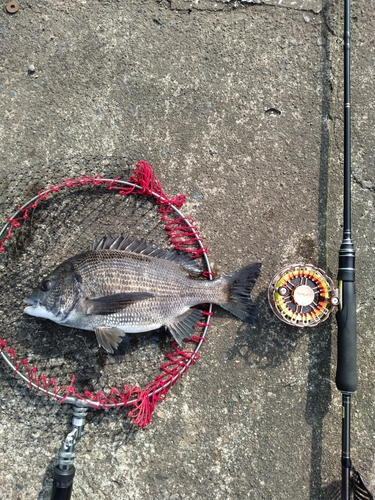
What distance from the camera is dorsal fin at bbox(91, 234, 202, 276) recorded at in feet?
8.82

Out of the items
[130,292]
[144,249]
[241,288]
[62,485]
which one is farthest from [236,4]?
[62,485]

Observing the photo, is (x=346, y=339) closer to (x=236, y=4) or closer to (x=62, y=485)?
(x=62, y=485)

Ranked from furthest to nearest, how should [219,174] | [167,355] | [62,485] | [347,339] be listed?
[219,174] < [167,355] < [347,339] < [62,485]

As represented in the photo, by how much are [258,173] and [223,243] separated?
57 cm

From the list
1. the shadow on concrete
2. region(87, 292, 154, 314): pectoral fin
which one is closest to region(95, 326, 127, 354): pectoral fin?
region(87, 292, 154, 314): pectoral fin

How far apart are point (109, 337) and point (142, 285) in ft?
1.25

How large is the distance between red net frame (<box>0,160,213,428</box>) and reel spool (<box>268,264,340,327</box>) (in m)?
0.47

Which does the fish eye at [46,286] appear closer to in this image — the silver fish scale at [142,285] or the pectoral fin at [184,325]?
the silver fish scale at [142,285]

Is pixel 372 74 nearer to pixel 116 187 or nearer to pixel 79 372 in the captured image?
pixel 116 187

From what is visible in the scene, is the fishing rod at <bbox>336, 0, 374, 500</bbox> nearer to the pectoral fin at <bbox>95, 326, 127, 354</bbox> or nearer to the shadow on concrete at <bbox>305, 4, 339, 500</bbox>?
the shadow on concrete at <bbox>305, 4, 339, 500</bbox>

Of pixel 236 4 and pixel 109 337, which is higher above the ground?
pixel 236 4

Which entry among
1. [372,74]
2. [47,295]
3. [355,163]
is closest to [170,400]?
[47,295]

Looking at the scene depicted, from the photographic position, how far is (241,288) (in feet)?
8.75

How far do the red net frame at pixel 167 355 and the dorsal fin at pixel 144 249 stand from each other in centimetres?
9
